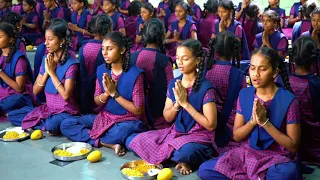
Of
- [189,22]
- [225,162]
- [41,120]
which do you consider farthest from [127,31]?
[225,162]

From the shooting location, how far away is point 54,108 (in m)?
3.52

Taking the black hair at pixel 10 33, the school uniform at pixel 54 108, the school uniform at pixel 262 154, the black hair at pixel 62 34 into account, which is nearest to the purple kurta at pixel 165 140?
A: the school uniform at pixel 262 154

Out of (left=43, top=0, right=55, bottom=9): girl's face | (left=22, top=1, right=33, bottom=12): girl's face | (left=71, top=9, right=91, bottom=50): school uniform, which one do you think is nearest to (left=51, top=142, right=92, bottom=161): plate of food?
(left=71, top=9, right=91, bottom=50): school uniform

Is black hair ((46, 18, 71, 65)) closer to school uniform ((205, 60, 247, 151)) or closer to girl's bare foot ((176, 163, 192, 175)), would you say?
school uniform ((205, 60, 247, 151))

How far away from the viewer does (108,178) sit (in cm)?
272

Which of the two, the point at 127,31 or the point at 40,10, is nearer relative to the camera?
the point at 127,31

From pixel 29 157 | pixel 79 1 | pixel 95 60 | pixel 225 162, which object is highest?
pixel 79 1

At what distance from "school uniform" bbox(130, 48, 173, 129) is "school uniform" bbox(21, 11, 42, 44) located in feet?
13.7

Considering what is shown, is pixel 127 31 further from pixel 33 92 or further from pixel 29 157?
pixel 29 157

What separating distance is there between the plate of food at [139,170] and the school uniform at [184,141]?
4 centimetres

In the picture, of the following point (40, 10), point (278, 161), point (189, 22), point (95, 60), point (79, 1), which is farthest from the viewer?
point (40, 10)

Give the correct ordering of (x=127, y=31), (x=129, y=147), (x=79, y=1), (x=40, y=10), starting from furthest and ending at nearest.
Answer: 1. (x=40, y=10)
2. (x=127, y=31)
3. (x=79, y=1)
4. (x=129, y=147)

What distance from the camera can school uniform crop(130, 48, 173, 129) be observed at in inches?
136

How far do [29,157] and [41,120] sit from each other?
564 millimetres
